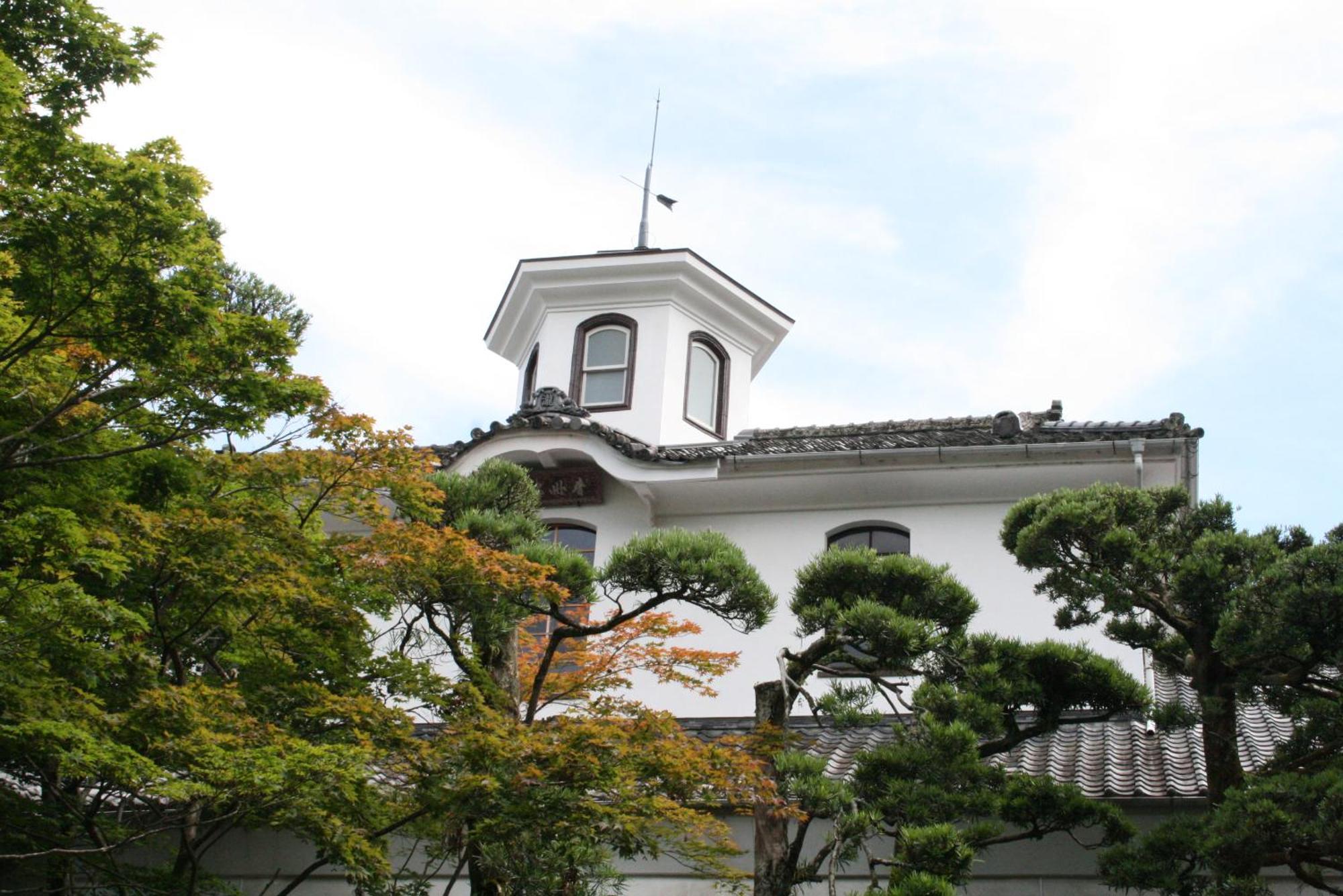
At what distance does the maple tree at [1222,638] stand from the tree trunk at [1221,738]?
0.4 inches

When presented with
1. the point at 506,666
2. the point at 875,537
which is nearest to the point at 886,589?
the point at 506,666

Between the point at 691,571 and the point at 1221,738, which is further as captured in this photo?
the point at 691,571

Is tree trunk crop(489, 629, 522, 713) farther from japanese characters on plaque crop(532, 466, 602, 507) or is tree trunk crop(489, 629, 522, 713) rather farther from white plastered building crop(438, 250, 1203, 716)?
japanese characters on plaque crop(532, 466, 602, 507)

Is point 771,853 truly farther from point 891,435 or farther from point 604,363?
point 604,363

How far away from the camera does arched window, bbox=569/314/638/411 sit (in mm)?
21344

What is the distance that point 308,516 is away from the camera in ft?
38.4

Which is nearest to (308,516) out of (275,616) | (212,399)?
(275,616)

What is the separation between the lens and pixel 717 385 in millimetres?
22125

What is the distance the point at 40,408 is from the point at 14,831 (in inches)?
141

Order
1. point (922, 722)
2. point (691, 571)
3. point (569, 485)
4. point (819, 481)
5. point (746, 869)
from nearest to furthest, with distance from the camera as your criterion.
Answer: point (922, 722) → point (691, 571) → point (746, 869) → point (819, 481) → point (569, 485)

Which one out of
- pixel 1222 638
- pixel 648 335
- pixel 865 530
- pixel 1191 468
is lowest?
pixel 1222 638

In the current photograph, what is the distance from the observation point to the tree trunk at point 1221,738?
10469mm

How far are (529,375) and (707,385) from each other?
3082 millimetres

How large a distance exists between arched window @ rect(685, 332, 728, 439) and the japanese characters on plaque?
129 inches
